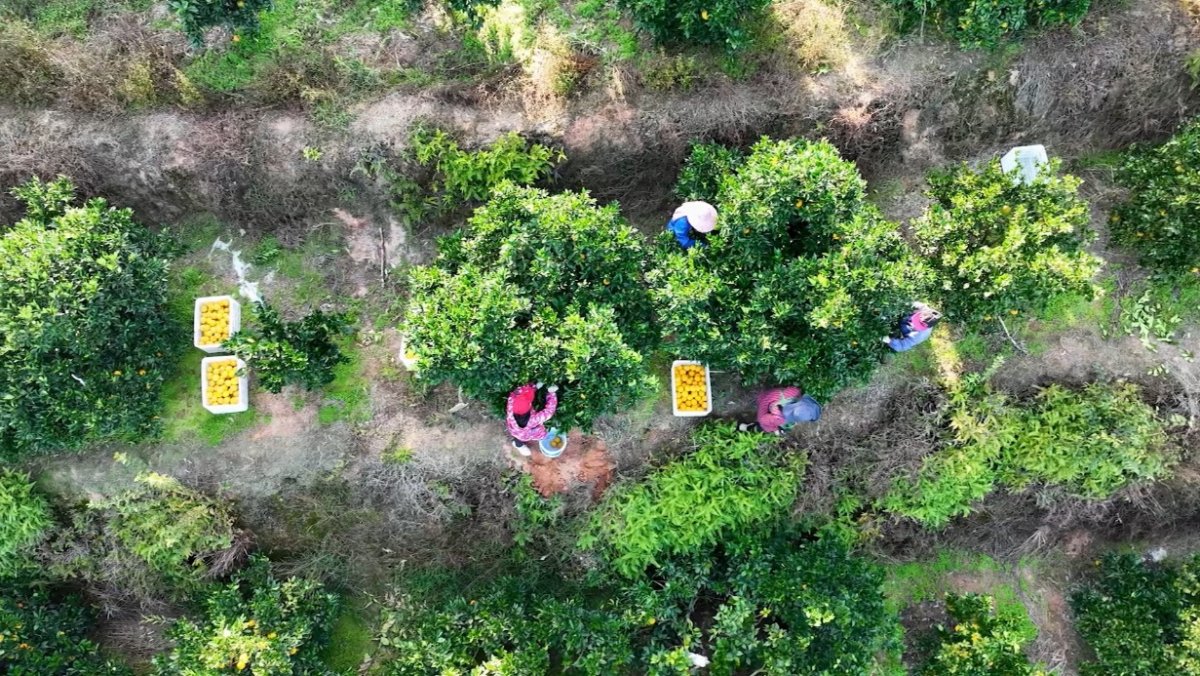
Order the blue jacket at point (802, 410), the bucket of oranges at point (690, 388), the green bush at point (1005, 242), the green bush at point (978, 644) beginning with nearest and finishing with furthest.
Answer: the green bush at point (1005, 242) → the blue jacket at point (802, 410) → the green bush at point (978, 644) → the bucket of oranges at point (690, 388)

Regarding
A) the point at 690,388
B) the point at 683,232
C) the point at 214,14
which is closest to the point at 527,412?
the point at 690,388

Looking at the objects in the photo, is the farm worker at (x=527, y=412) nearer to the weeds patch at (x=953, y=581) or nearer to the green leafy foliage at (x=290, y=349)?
the green leafy foliage at (x=290, y=349)

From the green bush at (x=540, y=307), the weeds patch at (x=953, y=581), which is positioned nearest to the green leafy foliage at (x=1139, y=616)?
the weeds patch at (x=953, y=581)

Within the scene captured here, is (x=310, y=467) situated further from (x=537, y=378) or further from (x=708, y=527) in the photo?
(x=708, y=527)

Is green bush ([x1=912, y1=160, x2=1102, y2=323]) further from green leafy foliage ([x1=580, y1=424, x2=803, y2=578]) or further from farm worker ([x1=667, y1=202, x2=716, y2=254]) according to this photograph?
green leafy foliage ([x1=580, y1=424, x2=803, y2=578])

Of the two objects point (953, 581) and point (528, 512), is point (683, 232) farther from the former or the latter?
point (953, 581)

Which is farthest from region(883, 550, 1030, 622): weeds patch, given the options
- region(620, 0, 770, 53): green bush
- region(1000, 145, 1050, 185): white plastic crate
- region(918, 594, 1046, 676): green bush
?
region(620, 0, 770, 53): green bush

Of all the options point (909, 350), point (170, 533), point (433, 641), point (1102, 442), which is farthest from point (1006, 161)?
point (170, 533)
